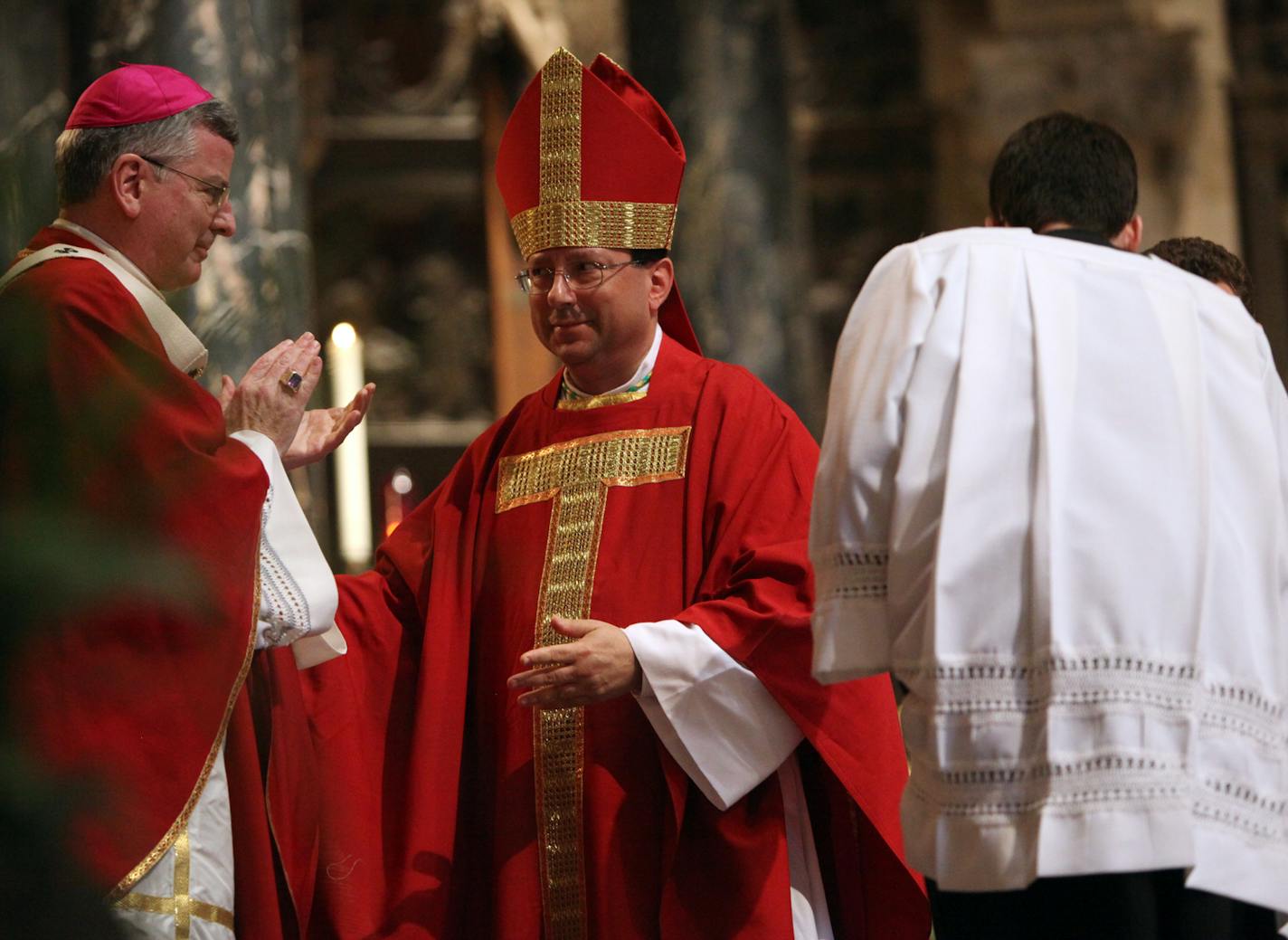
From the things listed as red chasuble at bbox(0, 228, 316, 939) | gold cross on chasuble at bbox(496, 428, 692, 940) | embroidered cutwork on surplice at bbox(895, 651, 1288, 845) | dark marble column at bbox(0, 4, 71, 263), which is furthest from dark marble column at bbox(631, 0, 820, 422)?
dark marble column at bbox(0, 4, 71, 263)

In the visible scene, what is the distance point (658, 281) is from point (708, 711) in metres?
0.86

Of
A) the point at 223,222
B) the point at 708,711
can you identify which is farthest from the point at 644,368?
the point at 223,222

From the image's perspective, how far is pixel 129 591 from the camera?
1.07 meters

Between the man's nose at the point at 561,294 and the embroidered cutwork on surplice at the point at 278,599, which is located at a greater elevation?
the man's nose at the point at 561,294

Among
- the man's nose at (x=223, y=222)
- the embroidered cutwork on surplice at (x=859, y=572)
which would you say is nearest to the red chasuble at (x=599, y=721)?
the embroidered cutwork on surplice at (x=859, y=572)

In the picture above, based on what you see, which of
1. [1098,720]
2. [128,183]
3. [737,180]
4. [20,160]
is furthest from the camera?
[737,180]

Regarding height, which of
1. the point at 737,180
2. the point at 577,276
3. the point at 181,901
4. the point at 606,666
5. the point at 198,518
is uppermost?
the point at 737,180

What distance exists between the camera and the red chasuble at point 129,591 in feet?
3.51

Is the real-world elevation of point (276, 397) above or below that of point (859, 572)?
above

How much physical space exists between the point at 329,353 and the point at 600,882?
462 centimetres

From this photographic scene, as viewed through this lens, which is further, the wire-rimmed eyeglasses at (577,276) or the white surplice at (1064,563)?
the wire-rimmed eyeglasses at (577,276)

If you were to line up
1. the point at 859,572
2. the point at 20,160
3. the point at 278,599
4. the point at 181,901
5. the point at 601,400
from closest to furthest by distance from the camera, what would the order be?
the point at 20,160 → the point at 859,572 → the point at 181,901 → the point at 278,599 → the point at 601,400

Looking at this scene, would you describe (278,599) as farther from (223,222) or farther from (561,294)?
(561,294)

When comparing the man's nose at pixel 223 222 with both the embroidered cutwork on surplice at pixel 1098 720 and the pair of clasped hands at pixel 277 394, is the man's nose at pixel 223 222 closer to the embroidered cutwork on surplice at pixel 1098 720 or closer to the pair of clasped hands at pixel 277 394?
the pair of clasped hands at pixel 277 394
